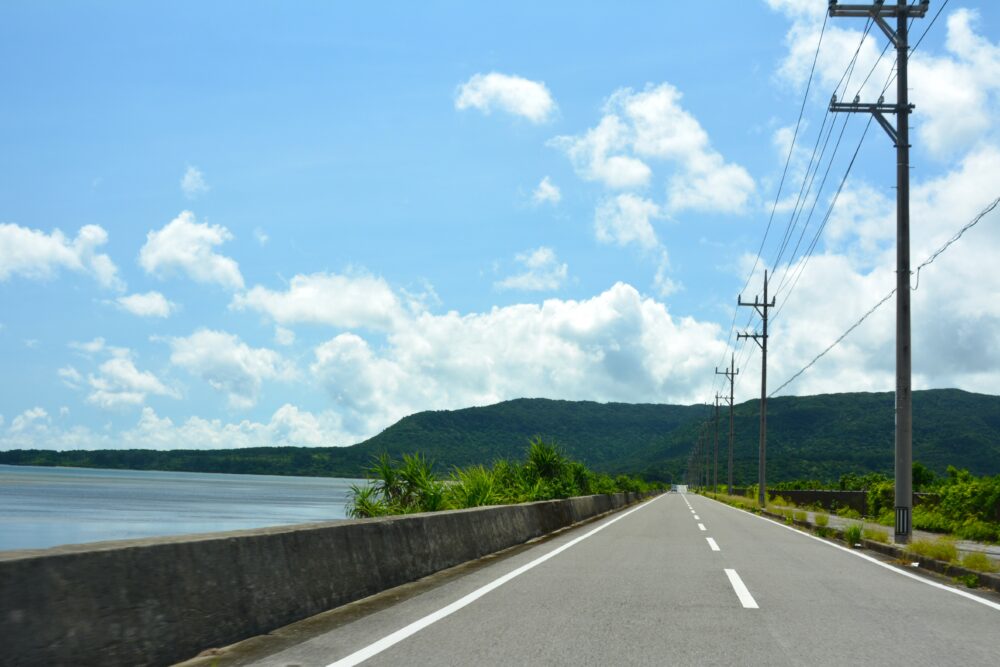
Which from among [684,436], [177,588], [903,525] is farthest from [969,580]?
[684,436]

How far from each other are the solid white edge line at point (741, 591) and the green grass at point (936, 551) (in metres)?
4.13

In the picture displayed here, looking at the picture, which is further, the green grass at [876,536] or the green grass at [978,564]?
the green grass at [876,536]

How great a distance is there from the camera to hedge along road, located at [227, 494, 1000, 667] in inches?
239

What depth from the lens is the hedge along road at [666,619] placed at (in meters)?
6.08

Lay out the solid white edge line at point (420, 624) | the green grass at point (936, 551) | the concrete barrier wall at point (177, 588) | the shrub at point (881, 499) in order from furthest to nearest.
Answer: the shrub at point (881, 499)
the green grass at point (936, 551)
the solid white edge line at point (420, 624)
the concrete barrier wall at point (177, 588)

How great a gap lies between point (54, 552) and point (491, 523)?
10.2 metres

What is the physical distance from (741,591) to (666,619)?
246 centimetres

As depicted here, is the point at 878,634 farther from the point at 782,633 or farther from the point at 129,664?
the point at 129,664

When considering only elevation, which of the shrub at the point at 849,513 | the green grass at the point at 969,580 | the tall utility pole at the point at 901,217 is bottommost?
the shrub at the point at 849,513

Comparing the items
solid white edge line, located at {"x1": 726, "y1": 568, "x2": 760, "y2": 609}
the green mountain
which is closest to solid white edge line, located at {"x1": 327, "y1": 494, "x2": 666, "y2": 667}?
solid white edge line, located at {"x1": 726, "y1": 568, "x2": 760, "y2": 609}

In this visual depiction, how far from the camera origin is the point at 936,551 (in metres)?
13.9

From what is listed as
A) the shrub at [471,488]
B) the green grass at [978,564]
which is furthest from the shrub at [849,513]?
the green grass at [978,564]

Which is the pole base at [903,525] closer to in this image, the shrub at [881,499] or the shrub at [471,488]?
the shrub at [471,488]

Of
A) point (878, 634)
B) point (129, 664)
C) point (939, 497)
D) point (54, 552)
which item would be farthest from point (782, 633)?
point (939, 497)
